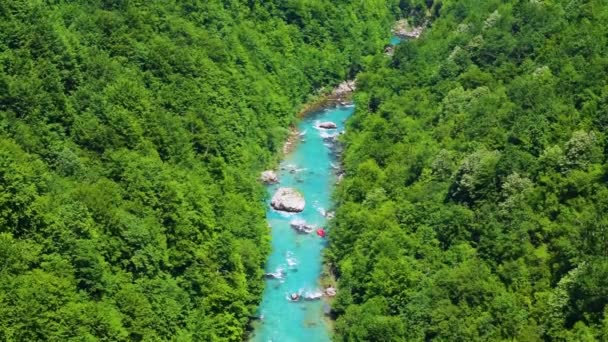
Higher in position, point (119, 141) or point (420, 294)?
point (119, 141)

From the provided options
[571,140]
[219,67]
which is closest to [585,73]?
[571,140]

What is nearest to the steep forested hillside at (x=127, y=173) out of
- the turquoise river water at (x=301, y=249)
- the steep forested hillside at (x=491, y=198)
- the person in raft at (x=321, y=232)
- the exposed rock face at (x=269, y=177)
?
the exposed rock face at (x=269, y=177)

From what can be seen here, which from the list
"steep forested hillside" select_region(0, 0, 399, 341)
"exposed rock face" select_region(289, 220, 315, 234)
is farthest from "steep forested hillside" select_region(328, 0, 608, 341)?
"steep forested hillside" select_region(0, 0, 399, 341)

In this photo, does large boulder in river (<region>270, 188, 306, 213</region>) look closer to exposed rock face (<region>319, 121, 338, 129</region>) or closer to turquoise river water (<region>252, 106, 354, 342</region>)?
turquoise river water (<region>252, 106, 354, 342</region>)

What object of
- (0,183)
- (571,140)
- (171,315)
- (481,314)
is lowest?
(171,315)

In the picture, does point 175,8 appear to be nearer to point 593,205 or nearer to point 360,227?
point 360,227

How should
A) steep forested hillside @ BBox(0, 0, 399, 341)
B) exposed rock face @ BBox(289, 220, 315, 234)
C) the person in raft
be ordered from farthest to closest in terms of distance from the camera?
Result: 1. exposed rock face @ BBox(289, 220, 315, 234)
2. the person in raft
3. steep forested hillside @ BBox(0, 0, 399, 341)

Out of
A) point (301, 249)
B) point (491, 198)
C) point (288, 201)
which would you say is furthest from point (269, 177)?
point (491, 198)

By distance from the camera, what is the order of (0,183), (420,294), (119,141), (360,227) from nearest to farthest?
(0,183) < (420,294) < (119,141) < (360,227)
